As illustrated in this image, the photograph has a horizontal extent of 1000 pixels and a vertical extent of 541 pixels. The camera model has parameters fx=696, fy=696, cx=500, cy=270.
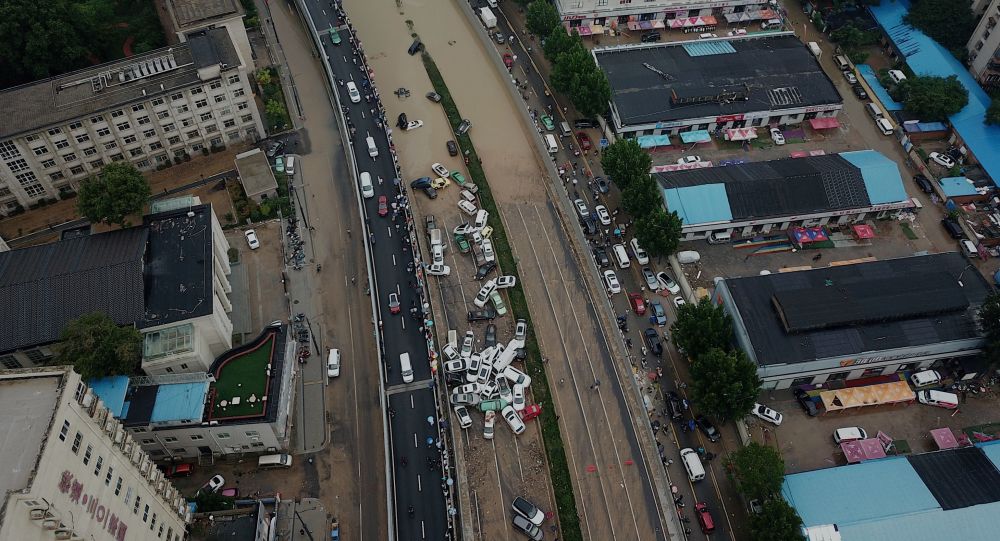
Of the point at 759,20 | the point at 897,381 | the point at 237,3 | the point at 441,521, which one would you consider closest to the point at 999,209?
the point at 897,381

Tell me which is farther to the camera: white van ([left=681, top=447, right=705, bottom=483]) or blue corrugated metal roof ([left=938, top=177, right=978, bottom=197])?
blue corrugated metal roof ([left=938, top=177, right=978, bottom=197])

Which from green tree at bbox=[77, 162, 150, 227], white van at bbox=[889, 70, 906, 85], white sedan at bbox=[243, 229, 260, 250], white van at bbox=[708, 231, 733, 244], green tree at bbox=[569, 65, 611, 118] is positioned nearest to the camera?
green tree at bbox=[77, 162, 150, 227]

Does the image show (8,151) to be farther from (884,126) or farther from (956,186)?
(956,186)

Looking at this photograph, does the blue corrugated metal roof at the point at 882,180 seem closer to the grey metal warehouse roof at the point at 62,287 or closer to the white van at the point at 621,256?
the white van at the point at 621,256

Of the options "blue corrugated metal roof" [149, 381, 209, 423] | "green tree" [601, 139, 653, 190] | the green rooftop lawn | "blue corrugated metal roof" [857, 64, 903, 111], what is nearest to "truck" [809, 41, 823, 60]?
"blue corrugated metal roof" [857, 64, 903, 111]

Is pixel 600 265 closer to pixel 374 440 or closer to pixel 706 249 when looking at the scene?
pixel 706 249

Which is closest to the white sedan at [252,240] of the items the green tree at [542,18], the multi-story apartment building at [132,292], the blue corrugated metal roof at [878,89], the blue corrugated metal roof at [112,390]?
the multi-story apartment building at [132,292]

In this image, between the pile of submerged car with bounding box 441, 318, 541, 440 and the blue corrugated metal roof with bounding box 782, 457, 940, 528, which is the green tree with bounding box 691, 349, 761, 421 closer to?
the blue corrugated metal roof with bounding box 782, 457, 940, 528
